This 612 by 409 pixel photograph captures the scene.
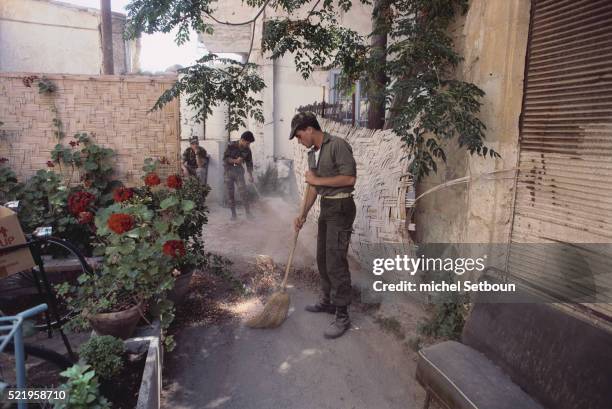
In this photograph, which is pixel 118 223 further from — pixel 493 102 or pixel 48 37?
pixel 48 37

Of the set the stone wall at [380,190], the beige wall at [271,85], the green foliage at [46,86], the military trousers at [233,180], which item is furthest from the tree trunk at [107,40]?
the stone wall at [380,190]

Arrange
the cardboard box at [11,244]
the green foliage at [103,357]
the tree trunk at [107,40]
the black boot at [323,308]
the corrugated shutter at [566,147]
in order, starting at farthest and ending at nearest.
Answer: the tree trunk at [107,40], the black boot at [323,308], the corrugated shutter at [566,147], the cardboard box at [11,244], the green foliage at [103,357]

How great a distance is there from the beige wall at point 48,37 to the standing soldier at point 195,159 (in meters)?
6.63

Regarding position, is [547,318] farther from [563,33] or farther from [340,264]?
[563,33]

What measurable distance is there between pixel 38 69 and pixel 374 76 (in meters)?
13.6

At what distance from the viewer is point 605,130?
8.77ft

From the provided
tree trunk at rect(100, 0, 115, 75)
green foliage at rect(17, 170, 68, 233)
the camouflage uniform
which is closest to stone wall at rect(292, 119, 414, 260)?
green foliage at rect(17, 170, 68, 233)

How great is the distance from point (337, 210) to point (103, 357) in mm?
2211

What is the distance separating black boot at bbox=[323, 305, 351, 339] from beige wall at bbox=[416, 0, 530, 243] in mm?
1410

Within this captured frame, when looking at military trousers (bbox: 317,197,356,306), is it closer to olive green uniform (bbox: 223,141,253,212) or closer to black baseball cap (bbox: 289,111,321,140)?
black baseball cap (bbox: 289,111,321,140)

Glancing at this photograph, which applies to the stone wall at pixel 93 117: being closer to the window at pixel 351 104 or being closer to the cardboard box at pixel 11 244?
the cardboard box at pixel 11 244

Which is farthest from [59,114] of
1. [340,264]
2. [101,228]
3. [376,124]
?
[376,124]

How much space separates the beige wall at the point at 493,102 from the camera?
331 cm

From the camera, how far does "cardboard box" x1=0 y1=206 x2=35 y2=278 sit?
2.51 meters
